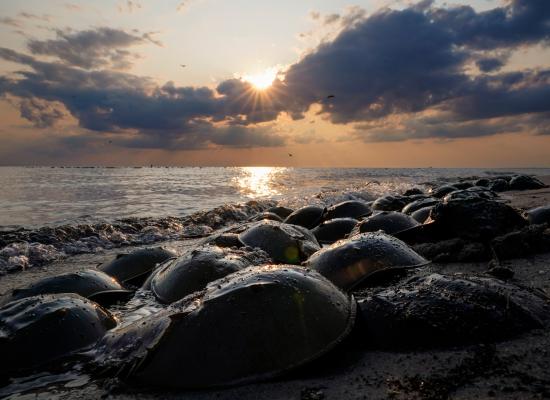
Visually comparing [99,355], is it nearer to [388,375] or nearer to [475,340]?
[388,375]

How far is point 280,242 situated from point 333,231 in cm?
177

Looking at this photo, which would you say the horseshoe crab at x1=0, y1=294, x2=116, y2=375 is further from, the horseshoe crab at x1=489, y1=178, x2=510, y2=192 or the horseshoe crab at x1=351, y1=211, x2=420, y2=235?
the horseshoe crab at x1=489, y1=178, x2=510, y2=192

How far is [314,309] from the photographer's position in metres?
2.03

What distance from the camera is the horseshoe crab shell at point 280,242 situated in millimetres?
4336

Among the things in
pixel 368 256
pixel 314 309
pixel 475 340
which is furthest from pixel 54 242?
pixel 475 340

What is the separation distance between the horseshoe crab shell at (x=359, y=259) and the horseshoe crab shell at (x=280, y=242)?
0.86 metres

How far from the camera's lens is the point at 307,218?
7.74 metres

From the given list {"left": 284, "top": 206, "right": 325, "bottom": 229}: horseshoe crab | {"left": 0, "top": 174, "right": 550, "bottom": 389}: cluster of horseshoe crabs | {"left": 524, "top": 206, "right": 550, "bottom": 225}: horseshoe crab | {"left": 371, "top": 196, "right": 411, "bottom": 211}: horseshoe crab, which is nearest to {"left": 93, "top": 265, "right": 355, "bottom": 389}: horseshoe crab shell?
{"left": 0, "top": 174, "right": 550, "bottom": 389}: cluster of horseshoe crabs

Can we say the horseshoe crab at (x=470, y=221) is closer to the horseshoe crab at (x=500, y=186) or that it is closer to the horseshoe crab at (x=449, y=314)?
the horseshoe crab at (x=449, y=314)

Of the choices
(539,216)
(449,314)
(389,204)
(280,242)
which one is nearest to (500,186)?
(389,204)

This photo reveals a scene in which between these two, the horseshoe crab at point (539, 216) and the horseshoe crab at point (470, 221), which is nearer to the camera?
the horseshoe crab at point (470, 221)

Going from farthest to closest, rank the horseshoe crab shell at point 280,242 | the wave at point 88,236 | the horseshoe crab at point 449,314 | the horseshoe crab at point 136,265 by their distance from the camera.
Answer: the wave at point 88,236
the horseshoe crab shell at point 280,242
the horseshoe crab at point 136,265
the horseshoe crab at point 449,314

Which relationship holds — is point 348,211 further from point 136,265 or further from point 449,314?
point 449,314

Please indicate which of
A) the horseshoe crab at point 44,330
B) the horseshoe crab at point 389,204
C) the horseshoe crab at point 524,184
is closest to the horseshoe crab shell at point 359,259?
the horseshoe crab at point 44,330
